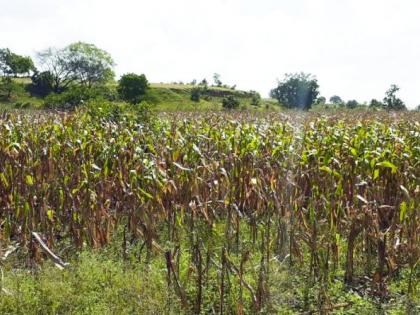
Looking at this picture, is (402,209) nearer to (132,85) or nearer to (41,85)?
(132,85)

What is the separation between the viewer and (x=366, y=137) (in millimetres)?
6051

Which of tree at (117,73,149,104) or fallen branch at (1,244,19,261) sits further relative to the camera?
tree at (117,73,149,104)

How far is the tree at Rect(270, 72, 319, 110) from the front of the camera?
48347mm

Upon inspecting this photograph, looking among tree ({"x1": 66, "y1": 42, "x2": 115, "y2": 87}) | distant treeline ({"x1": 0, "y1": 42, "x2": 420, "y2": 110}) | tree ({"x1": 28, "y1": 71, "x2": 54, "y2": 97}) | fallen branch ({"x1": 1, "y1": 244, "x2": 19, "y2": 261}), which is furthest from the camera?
tree ({"x1": 66, "y1": 42, "x2": 115, "y2": 87})

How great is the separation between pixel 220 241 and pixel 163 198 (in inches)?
31.5

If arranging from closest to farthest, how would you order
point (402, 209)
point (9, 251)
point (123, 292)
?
point (123, 292)
point (402, 209)
point (9, 251)

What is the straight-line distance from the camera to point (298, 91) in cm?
5053

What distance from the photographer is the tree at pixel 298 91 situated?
48347 mm

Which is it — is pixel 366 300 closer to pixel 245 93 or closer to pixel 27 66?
pixel 245 93

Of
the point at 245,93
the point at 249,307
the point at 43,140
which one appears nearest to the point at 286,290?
the point at 249,307

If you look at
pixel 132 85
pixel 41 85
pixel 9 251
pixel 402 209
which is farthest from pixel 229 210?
pixel 41 85

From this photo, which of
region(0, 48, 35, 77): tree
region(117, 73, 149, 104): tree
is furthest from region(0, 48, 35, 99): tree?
region(117, 73, 149, 104): tree

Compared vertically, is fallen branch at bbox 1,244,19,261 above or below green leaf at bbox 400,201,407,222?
below

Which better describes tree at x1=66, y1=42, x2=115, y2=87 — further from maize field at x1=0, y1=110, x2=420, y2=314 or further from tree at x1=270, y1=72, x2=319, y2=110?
maize field at x1=0, y1=110, x2=420, y2=314
